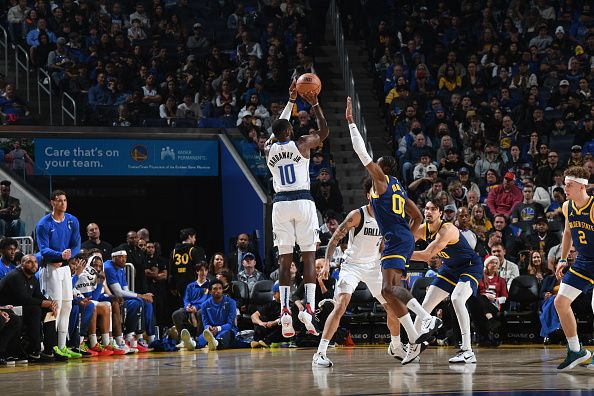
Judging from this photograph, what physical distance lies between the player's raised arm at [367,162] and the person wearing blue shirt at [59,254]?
15.1 feet

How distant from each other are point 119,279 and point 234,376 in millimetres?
6109

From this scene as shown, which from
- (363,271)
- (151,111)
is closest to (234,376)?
(363,271)

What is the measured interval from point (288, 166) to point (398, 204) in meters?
1.36

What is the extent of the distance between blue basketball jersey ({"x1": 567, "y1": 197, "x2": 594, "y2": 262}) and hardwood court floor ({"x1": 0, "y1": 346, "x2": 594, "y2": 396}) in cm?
123

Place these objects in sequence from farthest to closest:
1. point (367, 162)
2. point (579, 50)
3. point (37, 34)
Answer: point (579, 50), point (37, 34), point (367, 162)

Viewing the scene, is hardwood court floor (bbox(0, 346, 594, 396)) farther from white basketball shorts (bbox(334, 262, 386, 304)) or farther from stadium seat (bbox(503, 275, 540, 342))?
stadium seat (bbox(503, 275, 540, 342))

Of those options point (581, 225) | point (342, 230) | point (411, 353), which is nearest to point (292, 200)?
point (342, 230)

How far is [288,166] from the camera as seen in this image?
40.4 feet

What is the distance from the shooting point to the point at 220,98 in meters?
22.6

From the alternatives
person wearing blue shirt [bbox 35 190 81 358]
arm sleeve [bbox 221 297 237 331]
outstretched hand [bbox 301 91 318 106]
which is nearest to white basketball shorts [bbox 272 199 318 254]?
outstretched hand [bbox 301 91 318 106]

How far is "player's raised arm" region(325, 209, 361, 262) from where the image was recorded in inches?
471

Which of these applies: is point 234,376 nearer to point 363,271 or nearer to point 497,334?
point 363,271

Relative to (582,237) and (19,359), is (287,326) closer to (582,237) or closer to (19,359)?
(582,237)

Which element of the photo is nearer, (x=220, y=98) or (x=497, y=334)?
(x=497, y=334)
